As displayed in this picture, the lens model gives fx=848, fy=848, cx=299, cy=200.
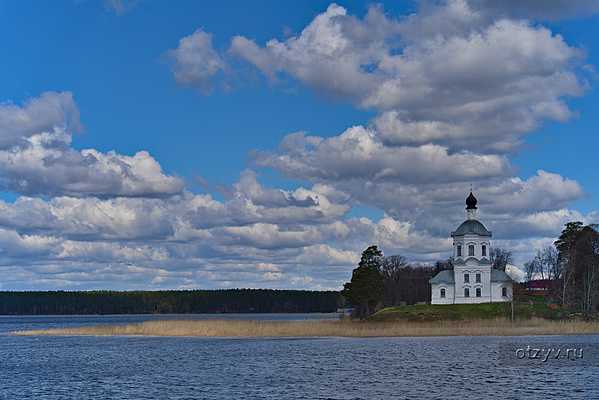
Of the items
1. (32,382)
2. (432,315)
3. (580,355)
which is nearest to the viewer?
(32,382)

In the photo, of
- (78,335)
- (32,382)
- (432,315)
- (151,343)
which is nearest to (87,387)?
(32,382)

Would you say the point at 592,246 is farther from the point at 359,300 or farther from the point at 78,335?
the point at 78,335

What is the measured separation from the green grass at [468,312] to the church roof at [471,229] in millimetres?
10745

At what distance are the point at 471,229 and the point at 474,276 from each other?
6.53m

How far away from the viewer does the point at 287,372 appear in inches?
2014

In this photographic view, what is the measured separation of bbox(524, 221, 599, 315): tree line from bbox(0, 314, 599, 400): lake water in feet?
109

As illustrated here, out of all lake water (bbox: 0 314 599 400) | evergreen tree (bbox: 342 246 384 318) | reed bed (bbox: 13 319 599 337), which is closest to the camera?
lake water (bbox: 0 314 599 400)

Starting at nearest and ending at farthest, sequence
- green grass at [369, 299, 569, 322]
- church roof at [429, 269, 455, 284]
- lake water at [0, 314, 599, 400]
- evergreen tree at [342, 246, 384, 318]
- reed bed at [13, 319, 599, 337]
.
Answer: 1. lake water at [0, 314, 599, 400]
2. reed bed at [13, 319, 599, 337]
3. green grass at [369, 299, 569, 322]
4. evergreen tree at [342, 246, 384, 318]
5. church roof at [429, 269, 455, 284]

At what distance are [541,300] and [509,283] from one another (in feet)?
15.9

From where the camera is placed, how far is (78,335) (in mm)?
93375

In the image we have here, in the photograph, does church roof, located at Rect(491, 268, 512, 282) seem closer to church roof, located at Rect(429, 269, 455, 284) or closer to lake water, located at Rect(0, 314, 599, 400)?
church roof, located at Rect(429, 269, 455, 284)

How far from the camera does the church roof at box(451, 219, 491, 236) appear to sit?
118 metres

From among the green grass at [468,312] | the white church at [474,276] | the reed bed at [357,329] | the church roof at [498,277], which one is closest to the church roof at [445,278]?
the white church at [474,276]

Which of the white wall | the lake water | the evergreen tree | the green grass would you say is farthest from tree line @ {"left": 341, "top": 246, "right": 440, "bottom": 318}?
the lake water
